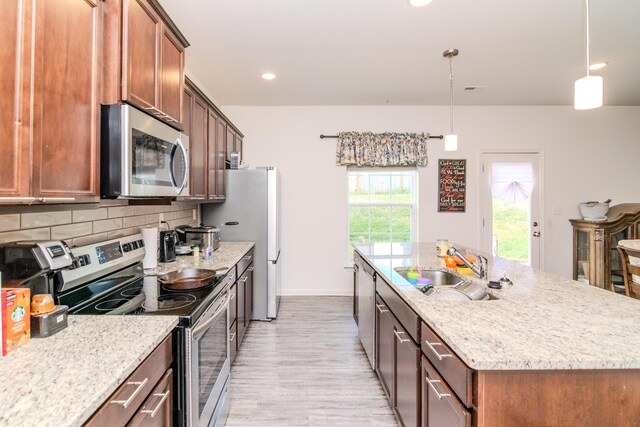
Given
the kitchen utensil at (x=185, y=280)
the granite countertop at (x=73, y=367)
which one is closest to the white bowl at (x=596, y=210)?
the kitchen utensil at (x=185, y=280)

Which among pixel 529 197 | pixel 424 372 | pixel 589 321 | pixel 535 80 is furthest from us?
pixel 529 197

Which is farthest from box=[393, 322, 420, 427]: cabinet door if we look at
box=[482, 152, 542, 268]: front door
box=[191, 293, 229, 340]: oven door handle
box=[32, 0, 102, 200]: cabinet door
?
box=[482, 152, 542, 268]: front door

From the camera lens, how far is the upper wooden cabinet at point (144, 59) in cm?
130

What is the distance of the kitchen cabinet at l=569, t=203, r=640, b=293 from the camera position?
383 cm

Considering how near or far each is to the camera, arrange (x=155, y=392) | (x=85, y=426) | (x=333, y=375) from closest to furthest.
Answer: (x=85, y=426)
(x=155, y=392)
(x=333, y=375)

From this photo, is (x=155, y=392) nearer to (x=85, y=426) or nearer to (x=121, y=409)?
(x=121, y=409)

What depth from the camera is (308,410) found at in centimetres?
198

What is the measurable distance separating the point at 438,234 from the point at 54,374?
4334mm

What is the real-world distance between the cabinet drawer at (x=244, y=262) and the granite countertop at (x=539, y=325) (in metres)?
1.32

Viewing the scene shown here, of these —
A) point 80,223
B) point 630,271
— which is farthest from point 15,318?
point 630,271

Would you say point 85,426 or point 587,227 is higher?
point 587,227

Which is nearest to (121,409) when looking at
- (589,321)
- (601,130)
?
(589,321)

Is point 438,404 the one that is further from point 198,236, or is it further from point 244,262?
point 198,236

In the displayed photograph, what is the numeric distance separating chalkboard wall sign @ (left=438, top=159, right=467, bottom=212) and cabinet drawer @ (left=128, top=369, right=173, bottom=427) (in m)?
4.01
